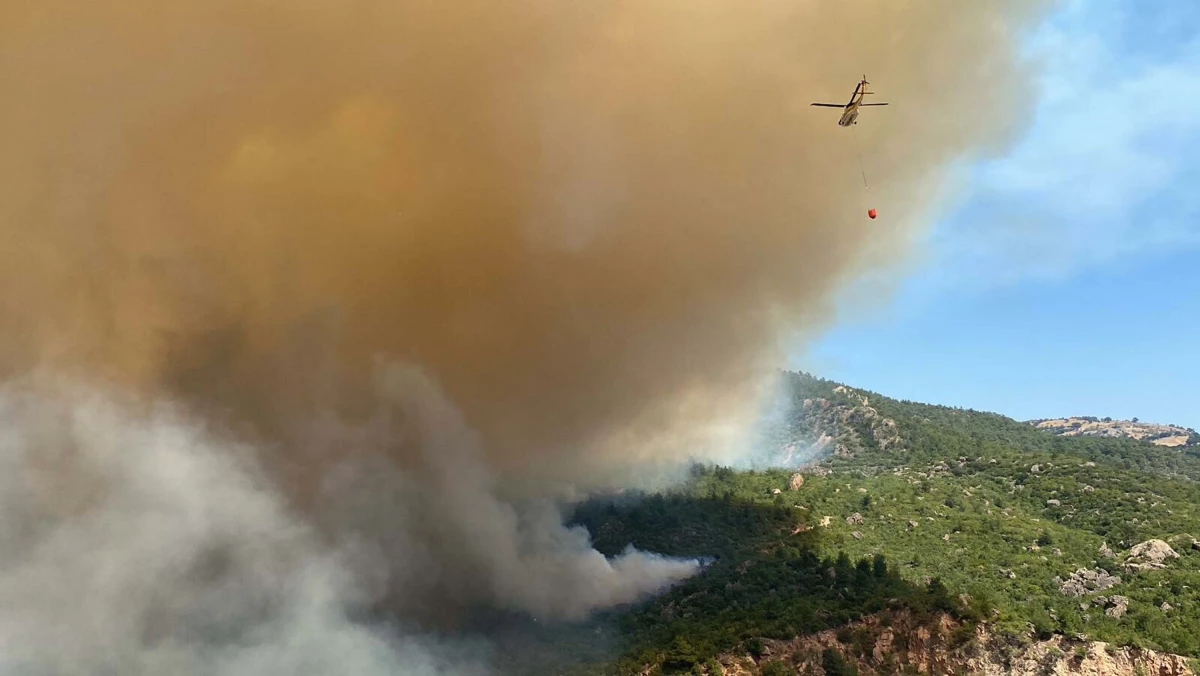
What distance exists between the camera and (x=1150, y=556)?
214 ft

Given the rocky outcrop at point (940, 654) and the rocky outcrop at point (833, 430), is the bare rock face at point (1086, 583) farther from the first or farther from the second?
the rocky outcrop at point (833, 430)

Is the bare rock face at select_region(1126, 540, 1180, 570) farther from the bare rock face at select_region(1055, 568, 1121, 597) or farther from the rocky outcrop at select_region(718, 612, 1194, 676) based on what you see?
the rocky outcrop at select_region(718, 612, 1194, 676)

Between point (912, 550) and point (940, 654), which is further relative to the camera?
point (912, 550)

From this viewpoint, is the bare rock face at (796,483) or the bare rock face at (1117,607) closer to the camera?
the bare rock face at (1117,607)

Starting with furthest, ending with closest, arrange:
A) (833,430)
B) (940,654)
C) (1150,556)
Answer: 1. (833,430)
2. (1150,556)
3. (940,654)

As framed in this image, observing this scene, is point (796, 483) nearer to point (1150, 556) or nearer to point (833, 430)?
point (1150, 556)

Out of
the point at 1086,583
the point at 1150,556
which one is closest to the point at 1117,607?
the point at 1086,583

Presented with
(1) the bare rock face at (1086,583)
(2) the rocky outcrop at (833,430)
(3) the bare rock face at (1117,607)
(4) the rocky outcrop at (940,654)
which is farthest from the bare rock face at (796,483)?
(4) the rocky outcrop at (940,654)

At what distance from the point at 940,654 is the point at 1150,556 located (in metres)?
26.0

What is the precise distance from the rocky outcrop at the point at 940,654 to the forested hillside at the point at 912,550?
55 cm

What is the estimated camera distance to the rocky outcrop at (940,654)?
162ft

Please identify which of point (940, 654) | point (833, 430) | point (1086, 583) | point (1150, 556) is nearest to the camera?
point (940, 654)

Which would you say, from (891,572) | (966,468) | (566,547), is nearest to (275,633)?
(566,547)

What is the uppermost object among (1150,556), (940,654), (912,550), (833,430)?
(833,430)
